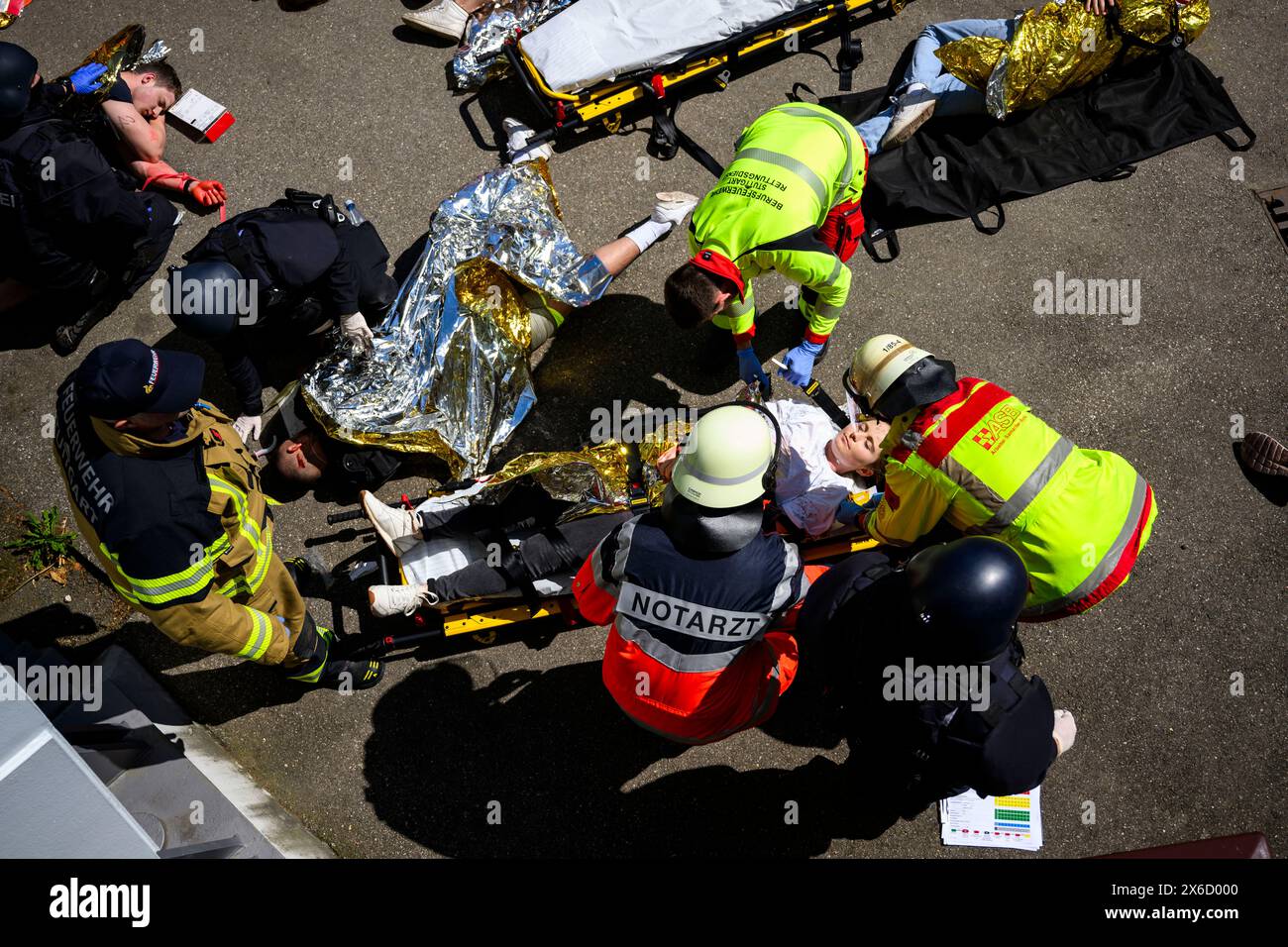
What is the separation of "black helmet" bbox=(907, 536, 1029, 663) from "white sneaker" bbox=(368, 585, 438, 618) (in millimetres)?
2197

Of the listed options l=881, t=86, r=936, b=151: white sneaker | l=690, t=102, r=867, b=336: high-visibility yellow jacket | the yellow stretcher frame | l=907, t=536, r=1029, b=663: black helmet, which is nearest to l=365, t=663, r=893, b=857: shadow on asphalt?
the yellow stretcher frame

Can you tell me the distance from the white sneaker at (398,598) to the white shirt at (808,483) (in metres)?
1.66

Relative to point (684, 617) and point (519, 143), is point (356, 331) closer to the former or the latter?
point (519, 143)

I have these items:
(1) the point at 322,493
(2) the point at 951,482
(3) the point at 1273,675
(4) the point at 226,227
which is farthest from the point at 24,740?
(3) the point at 1273,675

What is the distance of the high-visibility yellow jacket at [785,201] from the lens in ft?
13.0

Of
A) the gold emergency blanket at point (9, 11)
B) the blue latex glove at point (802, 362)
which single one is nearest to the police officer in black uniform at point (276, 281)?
the blue latex glove at point (802, 362)

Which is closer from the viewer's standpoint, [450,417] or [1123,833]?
[1123,833]

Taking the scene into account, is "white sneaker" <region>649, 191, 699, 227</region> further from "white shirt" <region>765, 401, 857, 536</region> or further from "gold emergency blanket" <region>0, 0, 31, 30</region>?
"gold emergency blanket" <region>0, 0, 31, 30</region>

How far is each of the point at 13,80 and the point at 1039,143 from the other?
5557mm

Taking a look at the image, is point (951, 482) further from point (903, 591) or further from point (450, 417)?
point (450, 417)

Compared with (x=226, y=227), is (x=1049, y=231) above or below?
below

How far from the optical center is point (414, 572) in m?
4.14

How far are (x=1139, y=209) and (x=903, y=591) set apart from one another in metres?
3.70

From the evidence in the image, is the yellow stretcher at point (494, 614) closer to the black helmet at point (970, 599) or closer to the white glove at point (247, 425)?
the white glove at point (247, 425)
